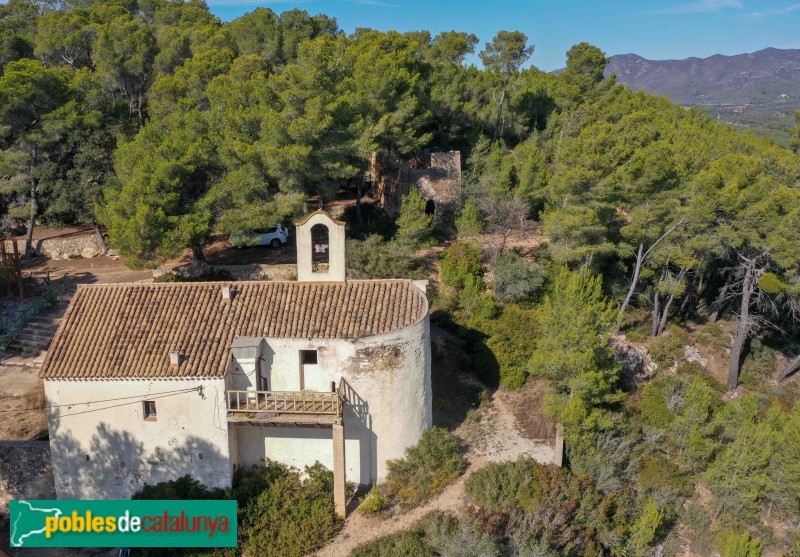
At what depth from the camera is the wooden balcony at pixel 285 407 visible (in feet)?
53.8

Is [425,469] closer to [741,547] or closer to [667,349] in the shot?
[741,547]

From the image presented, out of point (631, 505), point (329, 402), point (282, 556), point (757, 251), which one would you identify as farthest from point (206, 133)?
point (757, 251)

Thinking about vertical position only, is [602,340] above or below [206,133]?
below

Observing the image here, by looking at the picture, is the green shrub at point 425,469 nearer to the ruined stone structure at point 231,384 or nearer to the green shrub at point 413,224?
the ruined stone structure at point 231,384

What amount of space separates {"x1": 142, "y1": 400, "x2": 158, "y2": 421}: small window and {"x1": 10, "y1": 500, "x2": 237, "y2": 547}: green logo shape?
237 centimetres

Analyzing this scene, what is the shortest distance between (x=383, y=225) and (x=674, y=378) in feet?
57.8

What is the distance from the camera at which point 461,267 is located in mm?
28734

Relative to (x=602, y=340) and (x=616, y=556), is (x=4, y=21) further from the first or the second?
(x=616, y=556)

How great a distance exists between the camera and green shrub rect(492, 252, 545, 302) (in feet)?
93.7

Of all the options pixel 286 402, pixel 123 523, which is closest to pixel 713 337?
pixel 286 402

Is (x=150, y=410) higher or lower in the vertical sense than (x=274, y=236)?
lower

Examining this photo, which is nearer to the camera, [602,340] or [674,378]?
[602,340]

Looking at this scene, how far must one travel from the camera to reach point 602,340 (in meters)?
21.5

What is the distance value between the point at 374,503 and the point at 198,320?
7.87 m
